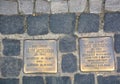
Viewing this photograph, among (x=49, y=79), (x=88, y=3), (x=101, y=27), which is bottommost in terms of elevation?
(x=49, y=79)

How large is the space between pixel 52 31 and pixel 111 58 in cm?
75

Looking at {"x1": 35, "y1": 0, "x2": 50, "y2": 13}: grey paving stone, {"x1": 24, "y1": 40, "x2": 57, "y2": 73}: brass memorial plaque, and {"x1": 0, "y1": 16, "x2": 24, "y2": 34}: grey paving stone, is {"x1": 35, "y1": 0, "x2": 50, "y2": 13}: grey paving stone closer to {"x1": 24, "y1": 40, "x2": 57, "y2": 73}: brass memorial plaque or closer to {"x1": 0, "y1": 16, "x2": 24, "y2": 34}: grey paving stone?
{"x1": 0, "y1": 16, "x2": 24, "y2": 34}: grey paving stone

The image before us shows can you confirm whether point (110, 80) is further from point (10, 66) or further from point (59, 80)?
point (10, 66)

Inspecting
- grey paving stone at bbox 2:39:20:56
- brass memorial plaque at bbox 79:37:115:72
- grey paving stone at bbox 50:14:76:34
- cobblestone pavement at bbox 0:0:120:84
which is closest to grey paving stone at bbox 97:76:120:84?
cobblestone pavement at bbox 0:0:120:84

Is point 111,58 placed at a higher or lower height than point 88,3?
lower

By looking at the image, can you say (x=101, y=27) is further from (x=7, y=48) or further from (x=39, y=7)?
(x=7, y=48)

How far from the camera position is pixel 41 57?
4559mm

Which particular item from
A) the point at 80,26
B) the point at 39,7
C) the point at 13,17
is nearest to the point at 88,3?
the point at 80,26

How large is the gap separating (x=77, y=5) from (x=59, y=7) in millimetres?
213

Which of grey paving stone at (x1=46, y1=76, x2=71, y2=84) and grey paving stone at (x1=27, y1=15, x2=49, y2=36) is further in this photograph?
grey paving stone at (x1=27, y1=15, x2=49, y2=36)

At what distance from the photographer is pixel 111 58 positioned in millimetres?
4504

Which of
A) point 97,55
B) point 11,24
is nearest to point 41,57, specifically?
point 11,24

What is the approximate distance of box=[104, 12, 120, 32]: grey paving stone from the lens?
15.0ft

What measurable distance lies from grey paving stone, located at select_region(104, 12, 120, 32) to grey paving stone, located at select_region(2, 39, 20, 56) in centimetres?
105
